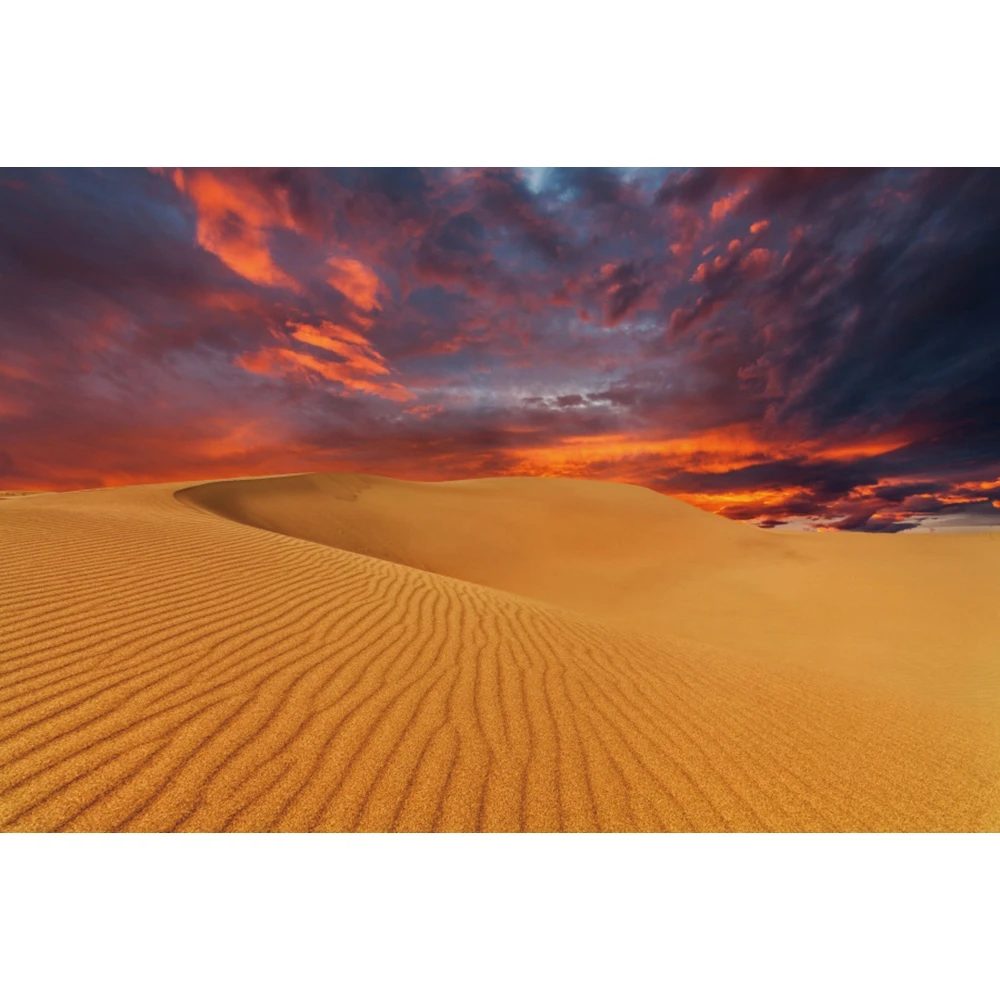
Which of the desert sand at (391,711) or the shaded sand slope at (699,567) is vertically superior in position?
the desert sand at (391,711)

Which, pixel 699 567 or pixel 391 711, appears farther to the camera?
pixel 699 567

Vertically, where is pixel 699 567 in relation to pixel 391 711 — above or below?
below

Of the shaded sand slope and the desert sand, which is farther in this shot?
the shaded sand slope

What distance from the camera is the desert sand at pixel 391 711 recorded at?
6.25 ft

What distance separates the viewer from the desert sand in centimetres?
191

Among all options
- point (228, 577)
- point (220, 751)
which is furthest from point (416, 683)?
point (228, 577)

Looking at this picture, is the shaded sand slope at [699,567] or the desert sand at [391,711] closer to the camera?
the desert sand at [391,711]

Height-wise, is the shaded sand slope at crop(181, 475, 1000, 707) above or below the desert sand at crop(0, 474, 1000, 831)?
below

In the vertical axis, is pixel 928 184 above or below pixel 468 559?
above

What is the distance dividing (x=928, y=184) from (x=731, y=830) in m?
7.05

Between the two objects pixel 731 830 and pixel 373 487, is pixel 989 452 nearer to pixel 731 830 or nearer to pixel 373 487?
pixel 731 830

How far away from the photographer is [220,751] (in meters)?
2.01

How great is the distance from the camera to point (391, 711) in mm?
2508

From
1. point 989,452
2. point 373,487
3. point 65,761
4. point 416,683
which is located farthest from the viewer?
point 373,487
